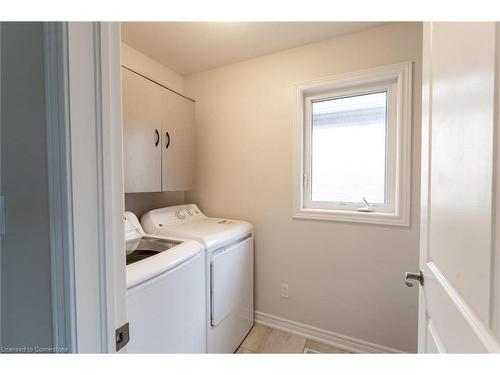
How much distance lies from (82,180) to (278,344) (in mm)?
1905

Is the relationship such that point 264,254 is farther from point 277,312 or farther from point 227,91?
point 227,91

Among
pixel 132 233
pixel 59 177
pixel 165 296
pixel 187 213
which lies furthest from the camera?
pixel 187 213

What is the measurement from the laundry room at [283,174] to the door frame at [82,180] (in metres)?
0.81

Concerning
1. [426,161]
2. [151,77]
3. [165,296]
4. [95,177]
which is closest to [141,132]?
[151,77]

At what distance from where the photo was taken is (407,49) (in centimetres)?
148

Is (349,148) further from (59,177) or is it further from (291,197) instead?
(59,177)

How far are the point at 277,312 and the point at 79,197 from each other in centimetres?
195

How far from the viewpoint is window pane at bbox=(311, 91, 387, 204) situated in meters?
1.70

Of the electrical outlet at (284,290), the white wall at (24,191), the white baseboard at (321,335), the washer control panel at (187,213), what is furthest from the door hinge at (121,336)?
the white baseboard at (321,335)

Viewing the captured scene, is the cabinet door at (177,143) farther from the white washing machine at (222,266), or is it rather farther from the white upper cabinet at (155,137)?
the white washing machine at (222,266)

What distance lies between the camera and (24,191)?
1.61 ft

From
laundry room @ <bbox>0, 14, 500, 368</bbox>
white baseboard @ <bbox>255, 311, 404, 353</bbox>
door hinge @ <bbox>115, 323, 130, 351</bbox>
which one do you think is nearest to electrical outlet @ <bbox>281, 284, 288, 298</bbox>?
laundry room @ <bbox>0, 14, 500, 368</bbox>

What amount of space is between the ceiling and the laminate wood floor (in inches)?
95.5
